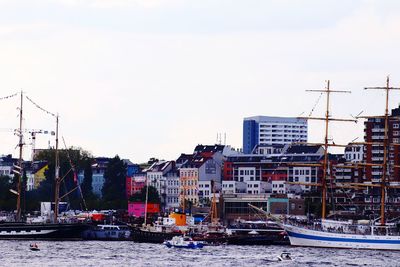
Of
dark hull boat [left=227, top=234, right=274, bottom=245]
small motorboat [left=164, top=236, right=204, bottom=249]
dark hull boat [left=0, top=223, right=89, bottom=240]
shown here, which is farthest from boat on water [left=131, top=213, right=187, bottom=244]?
small motorboat [left=164, top=236, right=204, bottom=249]

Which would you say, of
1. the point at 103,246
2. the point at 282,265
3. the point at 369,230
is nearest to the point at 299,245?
the point at 369,230

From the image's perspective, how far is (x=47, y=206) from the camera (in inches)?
7377

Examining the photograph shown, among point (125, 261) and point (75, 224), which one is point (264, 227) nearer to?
point (75, 224)

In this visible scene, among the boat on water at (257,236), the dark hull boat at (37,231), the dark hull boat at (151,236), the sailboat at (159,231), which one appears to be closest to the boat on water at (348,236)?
the boat on water at (257,236)

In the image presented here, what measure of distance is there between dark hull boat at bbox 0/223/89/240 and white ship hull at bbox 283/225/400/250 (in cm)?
2233

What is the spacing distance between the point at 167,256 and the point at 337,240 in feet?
91.8

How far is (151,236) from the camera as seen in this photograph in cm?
14550

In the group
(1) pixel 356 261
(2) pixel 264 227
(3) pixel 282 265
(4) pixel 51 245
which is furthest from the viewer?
(2) pixel 264 227

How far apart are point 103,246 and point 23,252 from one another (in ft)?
60.6

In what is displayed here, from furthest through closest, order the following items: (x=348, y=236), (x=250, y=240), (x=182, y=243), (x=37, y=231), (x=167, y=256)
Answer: (x=250, y=240), (x=37, y=231), (x=348, y=236), (x=182, y=243), (x=167, y=256)

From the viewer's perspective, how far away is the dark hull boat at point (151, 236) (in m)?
145

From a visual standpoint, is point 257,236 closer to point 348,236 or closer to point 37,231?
point 348,236

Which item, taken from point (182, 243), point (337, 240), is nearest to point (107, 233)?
point (182, 243)

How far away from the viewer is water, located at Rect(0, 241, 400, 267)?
105m
